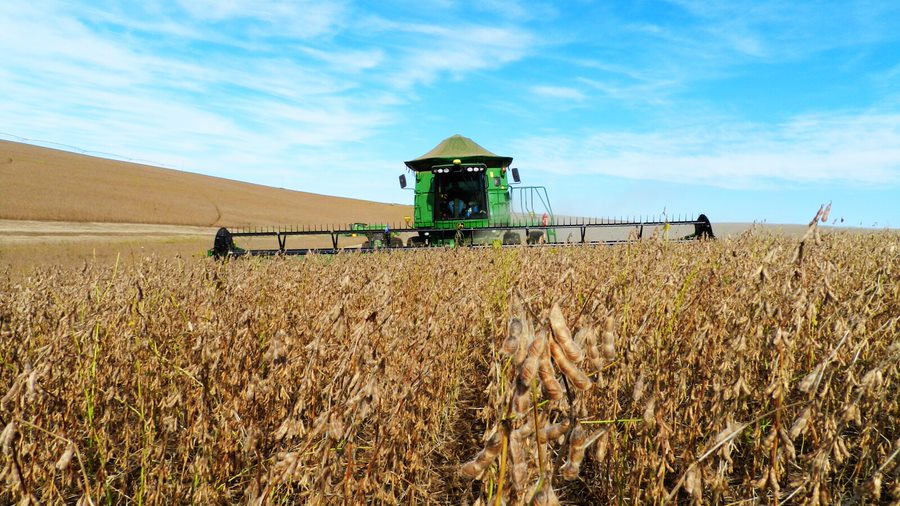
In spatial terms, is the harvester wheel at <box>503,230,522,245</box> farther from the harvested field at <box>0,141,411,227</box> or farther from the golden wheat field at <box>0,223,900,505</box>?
the harvested field at <box>0,141,411,227</box>

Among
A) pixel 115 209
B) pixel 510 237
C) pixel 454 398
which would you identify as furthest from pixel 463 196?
pixel 115 209

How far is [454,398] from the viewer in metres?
2.80

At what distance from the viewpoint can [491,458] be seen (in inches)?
23.3

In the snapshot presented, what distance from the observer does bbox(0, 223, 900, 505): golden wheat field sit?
110 cm

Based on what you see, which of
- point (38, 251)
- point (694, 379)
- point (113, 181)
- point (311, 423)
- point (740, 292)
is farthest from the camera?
point (113, 181)

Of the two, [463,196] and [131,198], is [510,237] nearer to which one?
[463,196]

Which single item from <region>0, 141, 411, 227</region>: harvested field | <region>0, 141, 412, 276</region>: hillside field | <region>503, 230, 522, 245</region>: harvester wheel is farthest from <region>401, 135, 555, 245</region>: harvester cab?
<region>0, 141, 411, 227</region>: harvested field

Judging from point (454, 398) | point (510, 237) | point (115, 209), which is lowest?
point (454, 398)

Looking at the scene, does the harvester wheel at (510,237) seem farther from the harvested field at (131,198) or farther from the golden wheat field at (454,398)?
the harvested field at (131,198)

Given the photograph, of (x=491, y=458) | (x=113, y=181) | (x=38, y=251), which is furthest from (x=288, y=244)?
(x=491, y=458)

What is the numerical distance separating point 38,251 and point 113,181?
23394 millimetres

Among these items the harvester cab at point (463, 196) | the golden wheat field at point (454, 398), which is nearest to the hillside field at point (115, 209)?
the harvester cab at point (463, 196)

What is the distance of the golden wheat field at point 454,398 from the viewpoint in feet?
3.62

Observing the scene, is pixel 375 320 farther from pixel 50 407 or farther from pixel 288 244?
pixel 288 244
